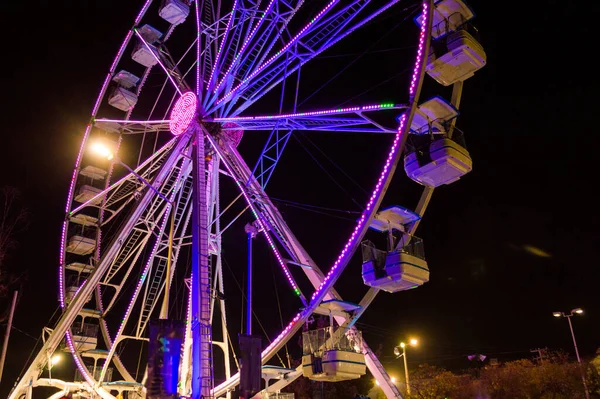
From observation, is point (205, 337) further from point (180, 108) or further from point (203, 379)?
point (180, 108)

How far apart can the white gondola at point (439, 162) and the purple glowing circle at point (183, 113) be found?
24.6 feet

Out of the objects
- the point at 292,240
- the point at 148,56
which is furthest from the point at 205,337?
the point at 148,56

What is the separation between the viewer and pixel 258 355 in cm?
1203

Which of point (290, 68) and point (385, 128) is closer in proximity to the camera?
point (385, 128)

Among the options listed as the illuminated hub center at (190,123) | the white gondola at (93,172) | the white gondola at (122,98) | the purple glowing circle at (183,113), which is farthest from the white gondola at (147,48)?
the white gondola at (93,172)

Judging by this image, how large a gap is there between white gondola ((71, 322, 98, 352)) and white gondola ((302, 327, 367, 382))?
13.7 meters

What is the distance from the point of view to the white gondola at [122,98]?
21375 millimetres

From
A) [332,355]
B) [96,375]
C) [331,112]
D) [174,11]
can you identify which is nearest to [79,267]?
[96,375]

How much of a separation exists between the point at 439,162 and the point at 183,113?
919 cm

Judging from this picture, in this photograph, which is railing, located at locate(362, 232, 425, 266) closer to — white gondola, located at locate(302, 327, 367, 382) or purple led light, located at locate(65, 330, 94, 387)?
white gondola, located at locate(302, 327, 367, 382)

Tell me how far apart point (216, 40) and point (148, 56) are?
373 cm

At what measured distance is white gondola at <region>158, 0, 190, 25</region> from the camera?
1947 cm

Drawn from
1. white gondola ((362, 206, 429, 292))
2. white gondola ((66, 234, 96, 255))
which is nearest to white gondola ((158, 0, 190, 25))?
white gondola ((66, 234, 96, 255))

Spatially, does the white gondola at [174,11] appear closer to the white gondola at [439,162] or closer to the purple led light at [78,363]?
the white gondola at [439,162]
